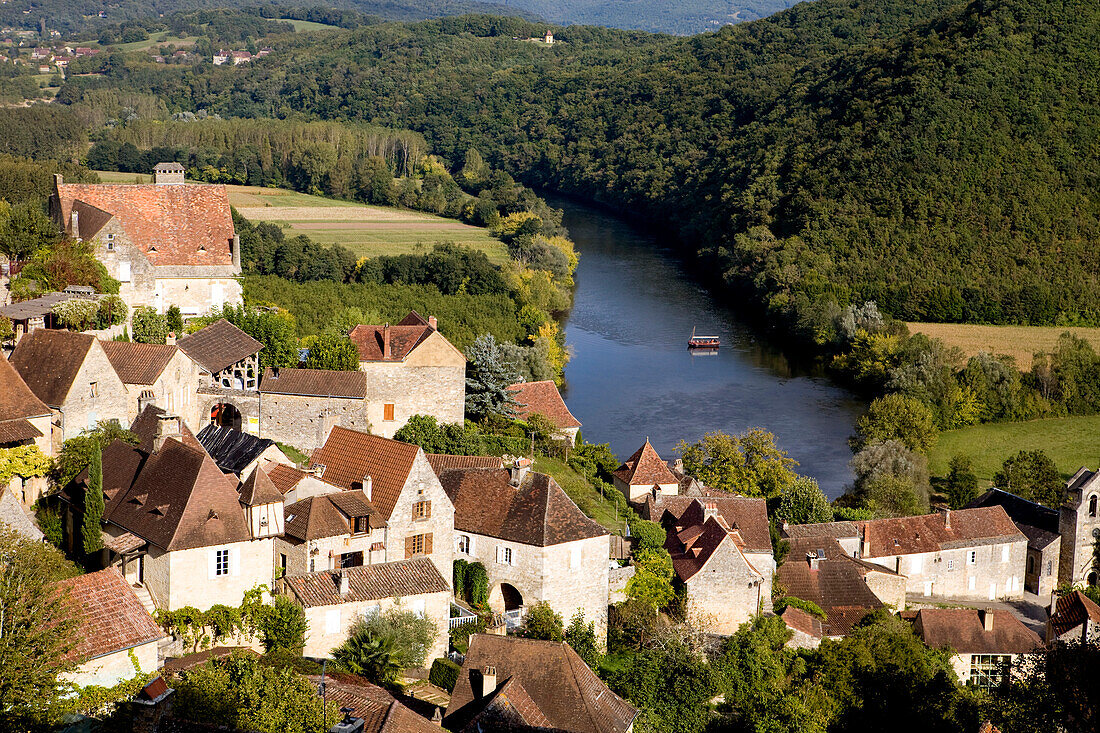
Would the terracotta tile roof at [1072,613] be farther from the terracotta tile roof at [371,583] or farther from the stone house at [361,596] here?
the terracotta tile roof at [371,583]

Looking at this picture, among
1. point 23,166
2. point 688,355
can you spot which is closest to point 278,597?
point 23,166

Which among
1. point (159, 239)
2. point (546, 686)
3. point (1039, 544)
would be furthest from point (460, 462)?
point (1039, 544)

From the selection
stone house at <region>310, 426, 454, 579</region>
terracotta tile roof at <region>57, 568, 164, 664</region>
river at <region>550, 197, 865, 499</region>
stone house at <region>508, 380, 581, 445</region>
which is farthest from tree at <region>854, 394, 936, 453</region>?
terracotta tile roof at <region>57, 568, 164, 664</region>

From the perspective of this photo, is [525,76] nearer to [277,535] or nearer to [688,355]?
[688,355]

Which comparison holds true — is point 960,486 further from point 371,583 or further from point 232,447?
point 232,447

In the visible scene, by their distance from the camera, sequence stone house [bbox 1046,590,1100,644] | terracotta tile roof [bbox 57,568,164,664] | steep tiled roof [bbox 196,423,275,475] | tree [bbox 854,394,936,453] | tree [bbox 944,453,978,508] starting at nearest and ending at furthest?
terracotta tile roof [bbox 57,568,164,664] < steep tiled roof [bbox 196,423,275,475] < stone house [bbox 1046,590,1100,644] < tree [bbox 944,453,978,508] < tree [bbox 854,394,936,453]

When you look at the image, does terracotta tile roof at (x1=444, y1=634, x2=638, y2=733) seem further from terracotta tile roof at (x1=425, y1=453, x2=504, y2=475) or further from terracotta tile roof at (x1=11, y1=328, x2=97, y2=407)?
terracotta tile roof at (x1=11, y1=328, x2=97, y2=407)
